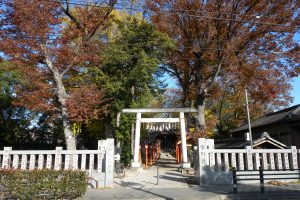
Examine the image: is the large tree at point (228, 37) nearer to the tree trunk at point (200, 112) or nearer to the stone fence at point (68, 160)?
the tree trunk at point (200, 112)

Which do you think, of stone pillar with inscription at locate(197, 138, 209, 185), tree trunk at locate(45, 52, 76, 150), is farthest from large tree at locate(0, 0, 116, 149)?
stone pillar with inscription at locate(197, 138, 209, 185)

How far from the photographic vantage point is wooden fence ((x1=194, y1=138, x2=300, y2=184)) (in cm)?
1453

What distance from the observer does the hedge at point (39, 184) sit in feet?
32.7

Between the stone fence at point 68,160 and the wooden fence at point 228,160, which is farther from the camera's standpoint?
the wooden fence at point 228,160

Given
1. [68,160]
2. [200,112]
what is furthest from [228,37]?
[68,160]

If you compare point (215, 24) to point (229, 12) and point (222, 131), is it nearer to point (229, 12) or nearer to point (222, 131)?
point (229, 12)

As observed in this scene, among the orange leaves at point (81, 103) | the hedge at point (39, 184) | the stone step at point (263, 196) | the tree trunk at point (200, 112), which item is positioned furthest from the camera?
the tree trunk at point (200, 112)

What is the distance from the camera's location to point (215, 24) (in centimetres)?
2222

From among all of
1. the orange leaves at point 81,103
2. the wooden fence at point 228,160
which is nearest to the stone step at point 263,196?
the wooden fence at point 228,160

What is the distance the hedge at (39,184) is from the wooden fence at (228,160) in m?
6.57

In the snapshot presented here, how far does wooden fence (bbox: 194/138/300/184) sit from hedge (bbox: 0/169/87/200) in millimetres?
6573

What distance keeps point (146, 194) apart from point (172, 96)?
35.7m

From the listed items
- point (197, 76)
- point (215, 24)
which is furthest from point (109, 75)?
point (215, 24)

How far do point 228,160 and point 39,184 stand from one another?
902 centimetres
